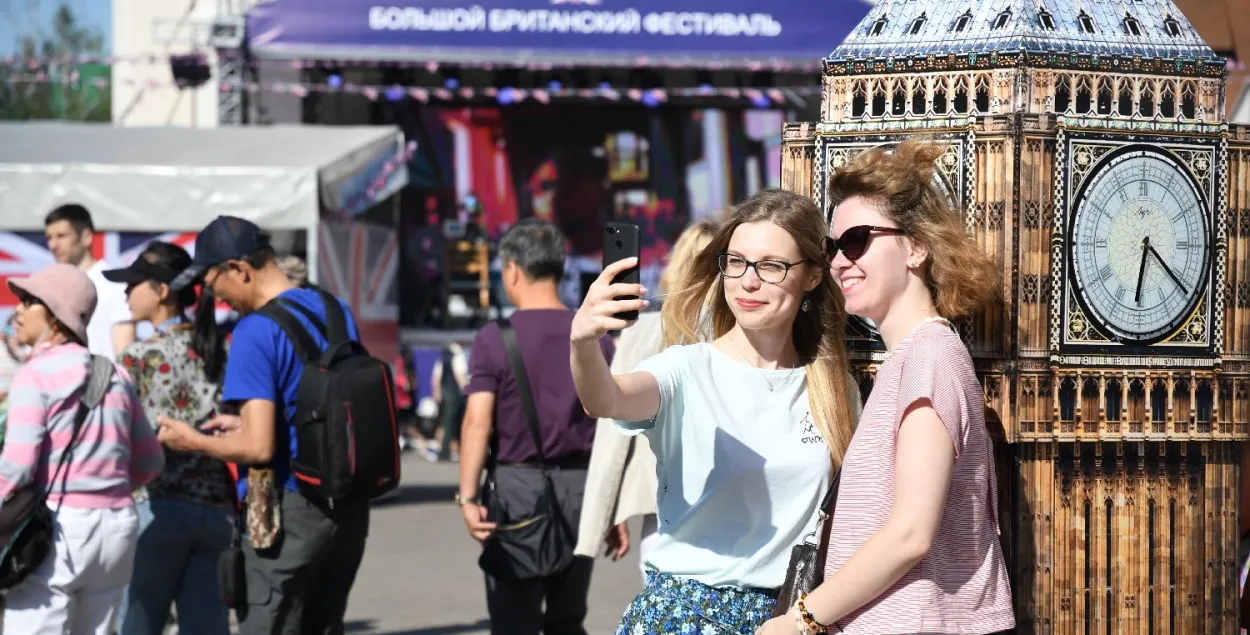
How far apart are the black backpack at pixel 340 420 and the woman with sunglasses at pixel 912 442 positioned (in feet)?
8.48

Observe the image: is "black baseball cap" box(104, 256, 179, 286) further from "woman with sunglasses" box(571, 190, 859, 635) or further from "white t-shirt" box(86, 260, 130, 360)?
"woman with sunglasses" box(571, 190, 859, 635)

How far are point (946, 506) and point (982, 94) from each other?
2.95 feet

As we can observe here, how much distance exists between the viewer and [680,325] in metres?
3.72

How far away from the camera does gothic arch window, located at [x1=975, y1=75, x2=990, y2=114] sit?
3.42 metres

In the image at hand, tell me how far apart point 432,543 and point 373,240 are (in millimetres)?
3504

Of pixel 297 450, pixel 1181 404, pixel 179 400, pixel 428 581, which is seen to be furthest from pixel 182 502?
pixel 428 581

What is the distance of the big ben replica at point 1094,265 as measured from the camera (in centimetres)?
339

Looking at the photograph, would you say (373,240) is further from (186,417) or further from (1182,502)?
(1182,502)

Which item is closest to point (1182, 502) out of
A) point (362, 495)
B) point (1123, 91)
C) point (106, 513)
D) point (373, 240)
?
point (1123, 91)

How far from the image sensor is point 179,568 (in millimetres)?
6137

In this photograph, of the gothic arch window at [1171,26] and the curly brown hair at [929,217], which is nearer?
the curly brown hair at [929,217]

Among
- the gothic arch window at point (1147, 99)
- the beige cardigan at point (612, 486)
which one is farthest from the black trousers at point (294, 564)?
the gothic arch window at point (1147, 99)

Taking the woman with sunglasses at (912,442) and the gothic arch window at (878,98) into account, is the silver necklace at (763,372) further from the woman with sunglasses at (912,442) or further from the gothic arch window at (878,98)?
the gothic arch window at (878,98)

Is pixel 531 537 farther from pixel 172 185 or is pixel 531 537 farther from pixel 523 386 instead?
pixel 172 185
